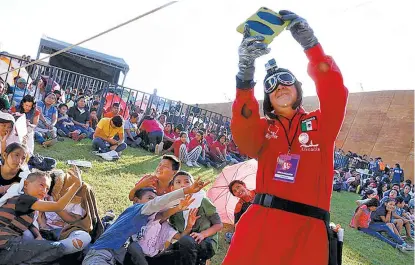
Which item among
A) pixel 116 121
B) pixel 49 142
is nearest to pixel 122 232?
pixel 49 142

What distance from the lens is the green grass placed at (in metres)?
5.08

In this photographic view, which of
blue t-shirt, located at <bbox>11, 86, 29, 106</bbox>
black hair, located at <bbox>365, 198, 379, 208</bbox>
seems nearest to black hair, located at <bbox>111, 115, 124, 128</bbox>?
blue t-shirt, located at <bbox>11, 86, 29, 106</bbox>

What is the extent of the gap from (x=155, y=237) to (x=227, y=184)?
6.24ft

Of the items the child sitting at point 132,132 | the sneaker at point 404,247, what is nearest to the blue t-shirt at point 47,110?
the child sitting at point 132,132

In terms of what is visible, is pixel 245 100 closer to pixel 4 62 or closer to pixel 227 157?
pixel 4 62

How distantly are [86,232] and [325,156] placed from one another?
236 cm

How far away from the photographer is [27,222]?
2.97 meters

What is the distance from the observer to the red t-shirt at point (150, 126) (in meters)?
9.74

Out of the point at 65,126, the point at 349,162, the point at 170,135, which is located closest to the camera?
the point at 65,126

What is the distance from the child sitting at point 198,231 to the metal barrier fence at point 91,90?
5.92 m

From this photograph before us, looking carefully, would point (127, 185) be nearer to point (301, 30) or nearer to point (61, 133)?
point (61, 133)

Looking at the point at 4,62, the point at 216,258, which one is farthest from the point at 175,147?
the point at 216,258

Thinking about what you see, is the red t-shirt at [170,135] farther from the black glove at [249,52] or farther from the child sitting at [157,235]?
the black glove at [249,52]

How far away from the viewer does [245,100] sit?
1.98m
